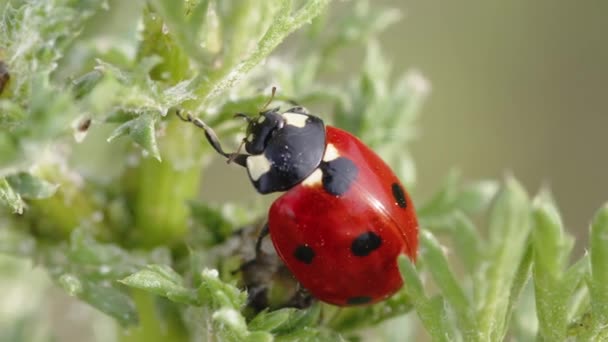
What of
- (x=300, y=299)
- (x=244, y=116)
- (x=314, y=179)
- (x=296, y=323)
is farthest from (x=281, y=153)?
(x=296, y=323)

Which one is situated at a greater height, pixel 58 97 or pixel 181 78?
pixel 58 97

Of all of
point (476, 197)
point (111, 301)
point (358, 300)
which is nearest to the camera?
point (111, 301)

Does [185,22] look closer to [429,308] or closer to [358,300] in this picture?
[429,308]

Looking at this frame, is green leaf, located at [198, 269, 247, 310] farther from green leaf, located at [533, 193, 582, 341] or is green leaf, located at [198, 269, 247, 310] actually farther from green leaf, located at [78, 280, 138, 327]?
green leaf, located at [533, 193, 582, 341]

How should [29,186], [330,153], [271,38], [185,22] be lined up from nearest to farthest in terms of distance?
[185,22], [271,38], [29,186], [330,153]

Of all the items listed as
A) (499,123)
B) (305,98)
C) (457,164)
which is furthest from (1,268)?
(499,123)

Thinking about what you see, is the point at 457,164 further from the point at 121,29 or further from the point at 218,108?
the point at 218,108

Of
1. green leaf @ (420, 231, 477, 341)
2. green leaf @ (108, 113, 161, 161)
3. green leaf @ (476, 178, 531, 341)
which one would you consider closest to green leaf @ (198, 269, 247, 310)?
green leaf @ (108, 113, 161, 161)

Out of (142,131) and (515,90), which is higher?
(142,131)
